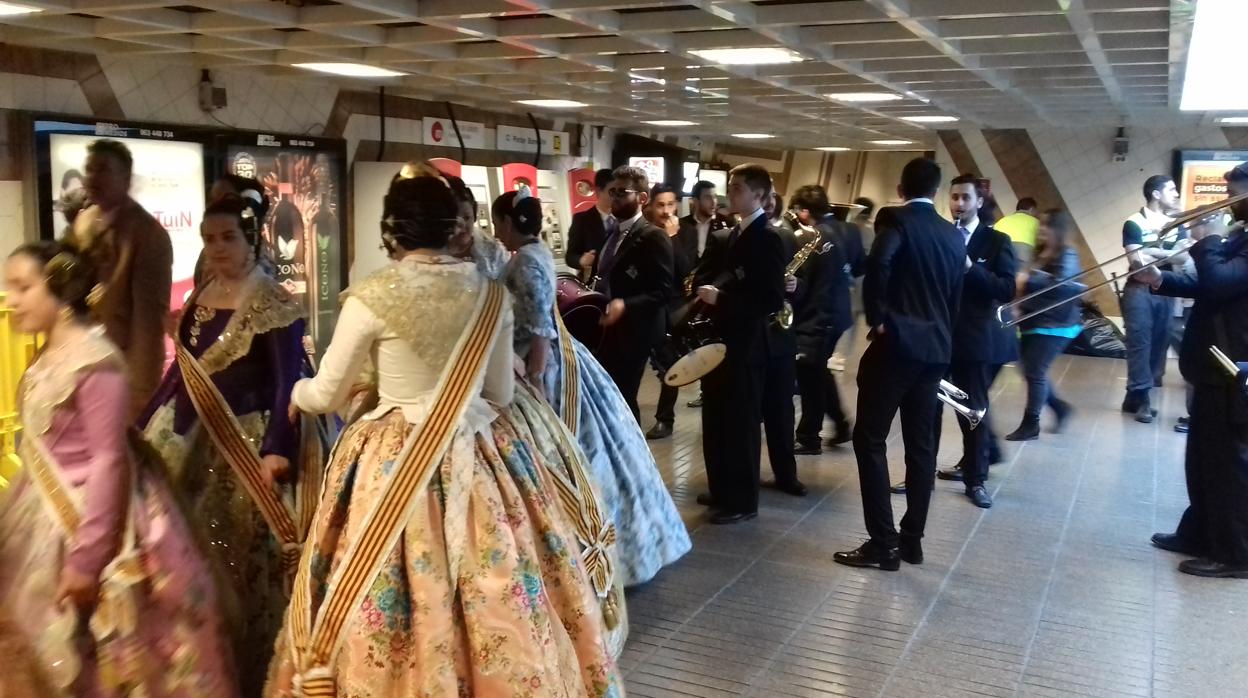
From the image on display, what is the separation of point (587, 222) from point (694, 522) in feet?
7.42

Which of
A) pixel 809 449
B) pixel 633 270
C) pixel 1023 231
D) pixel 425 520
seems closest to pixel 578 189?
pixel 809 449

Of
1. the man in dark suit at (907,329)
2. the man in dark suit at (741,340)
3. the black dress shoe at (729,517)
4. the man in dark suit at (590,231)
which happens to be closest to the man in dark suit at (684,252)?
the man in dark suit at (590,231)

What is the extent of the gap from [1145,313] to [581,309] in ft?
16.3

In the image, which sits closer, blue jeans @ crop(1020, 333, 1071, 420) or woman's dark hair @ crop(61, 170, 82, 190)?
woman's dark hair @ crop(61, 170, 82, 190)

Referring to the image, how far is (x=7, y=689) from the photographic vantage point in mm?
2232

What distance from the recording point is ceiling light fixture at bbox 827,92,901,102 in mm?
7016

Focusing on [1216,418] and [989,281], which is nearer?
[1216,418]

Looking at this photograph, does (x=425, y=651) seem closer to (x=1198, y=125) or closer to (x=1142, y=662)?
(x=1142, y=662)

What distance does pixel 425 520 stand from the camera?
7.83 ft

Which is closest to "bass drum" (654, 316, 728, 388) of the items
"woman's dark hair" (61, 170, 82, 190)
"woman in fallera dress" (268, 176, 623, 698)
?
"woman in fallera dress" (268, 176, 623, 698)

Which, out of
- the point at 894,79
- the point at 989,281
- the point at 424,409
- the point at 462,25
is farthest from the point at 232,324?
the point at 894,79

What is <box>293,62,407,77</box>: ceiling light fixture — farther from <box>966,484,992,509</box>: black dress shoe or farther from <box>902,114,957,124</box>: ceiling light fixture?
<box>902,114,957,124</box>: ceiling light fixture

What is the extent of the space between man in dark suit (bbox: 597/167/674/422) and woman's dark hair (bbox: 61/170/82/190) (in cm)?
262

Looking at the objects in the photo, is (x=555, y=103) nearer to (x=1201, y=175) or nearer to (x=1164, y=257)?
(x=1164, y=257)
